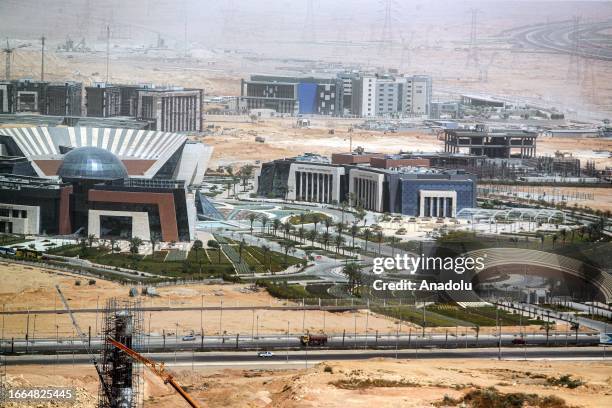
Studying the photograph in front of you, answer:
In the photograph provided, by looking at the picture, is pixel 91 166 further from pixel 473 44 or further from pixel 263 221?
pixel 473 44

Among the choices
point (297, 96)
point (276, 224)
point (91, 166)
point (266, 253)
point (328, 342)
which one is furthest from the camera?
point (297, 96)

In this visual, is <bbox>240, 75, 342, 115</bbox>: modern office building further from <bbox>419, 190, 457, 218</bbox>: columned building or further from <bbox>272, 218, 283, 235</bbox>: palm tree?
<bbox>272, 218, 283, 235</bbox>: palm tree

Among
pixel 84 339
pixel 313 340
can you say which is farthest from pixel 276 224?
pixel 84 339

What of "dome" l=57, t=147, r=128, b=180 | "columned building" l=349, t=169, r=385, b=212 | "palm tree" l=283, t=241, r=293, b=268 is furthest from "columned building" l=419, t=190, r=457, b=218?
"dome" l=57, t=147, r=128, b=180

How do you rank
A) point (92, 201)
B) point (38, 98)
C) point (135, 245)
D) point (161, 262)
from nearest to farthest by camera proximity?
point (161, 262), point (135, 245), point (92, 201), point (38, 98)

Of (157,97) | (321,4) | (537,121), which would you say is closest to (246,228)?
(157,97)

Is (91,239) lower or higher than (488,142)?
lower

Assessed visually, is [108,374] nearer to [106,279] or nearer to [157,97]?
[106,279]
